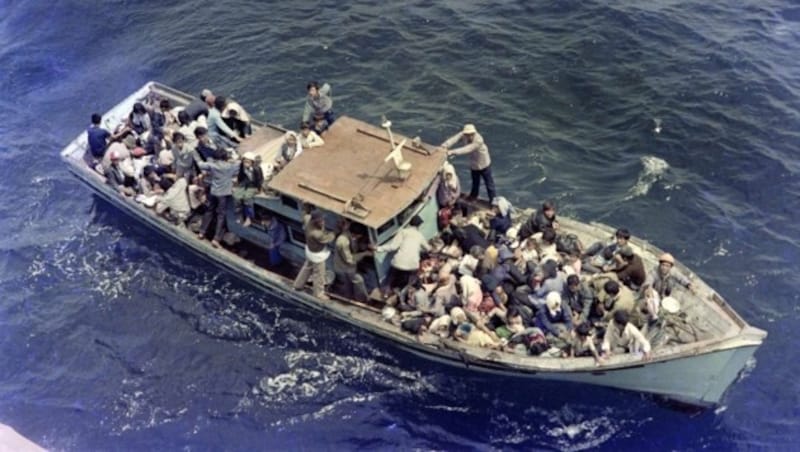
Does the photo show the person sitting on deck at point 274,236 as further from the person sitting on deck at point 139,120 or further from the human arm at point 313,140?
the person sitting on deck at point 139,120

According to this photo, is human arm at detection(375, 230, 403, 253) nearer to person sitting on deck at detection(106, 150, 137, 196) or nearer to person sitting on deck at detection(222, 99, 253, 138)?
person sitting on deck at detection(222, 99, 253, 138)

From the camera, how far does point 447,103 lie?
29.6 metres

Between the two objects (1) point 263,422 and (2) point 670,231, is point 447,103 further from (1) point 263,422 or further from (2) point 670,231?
(1) point 263,422

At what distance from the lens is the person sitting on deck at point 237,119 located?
2362 centimetres

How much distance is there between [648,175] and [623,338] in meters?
9.13

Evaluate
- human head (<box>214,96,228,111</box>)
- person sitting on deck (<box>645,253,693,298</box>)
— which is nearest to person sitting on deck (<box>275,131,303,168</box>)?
human head (<box>214,96,228,111</box>)

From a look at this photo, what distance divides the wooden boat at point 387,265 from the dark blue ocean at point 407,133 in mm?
1253

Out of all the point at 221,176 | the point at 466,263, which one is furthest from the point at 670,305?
the point at 221,176

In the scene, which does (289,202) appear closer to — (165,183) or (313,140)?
(313,140)

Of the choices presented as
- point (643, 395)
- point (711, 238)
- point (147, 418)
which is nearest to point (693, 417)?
point (643, 395)

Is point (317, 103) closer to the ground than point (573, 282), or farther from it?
farther from it

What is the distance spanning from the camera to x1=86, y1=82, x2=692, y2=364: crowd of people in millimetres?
18547

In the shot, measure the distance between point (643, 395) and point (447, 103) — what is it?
14564mm

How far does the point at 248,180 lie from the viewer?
21.0 m
